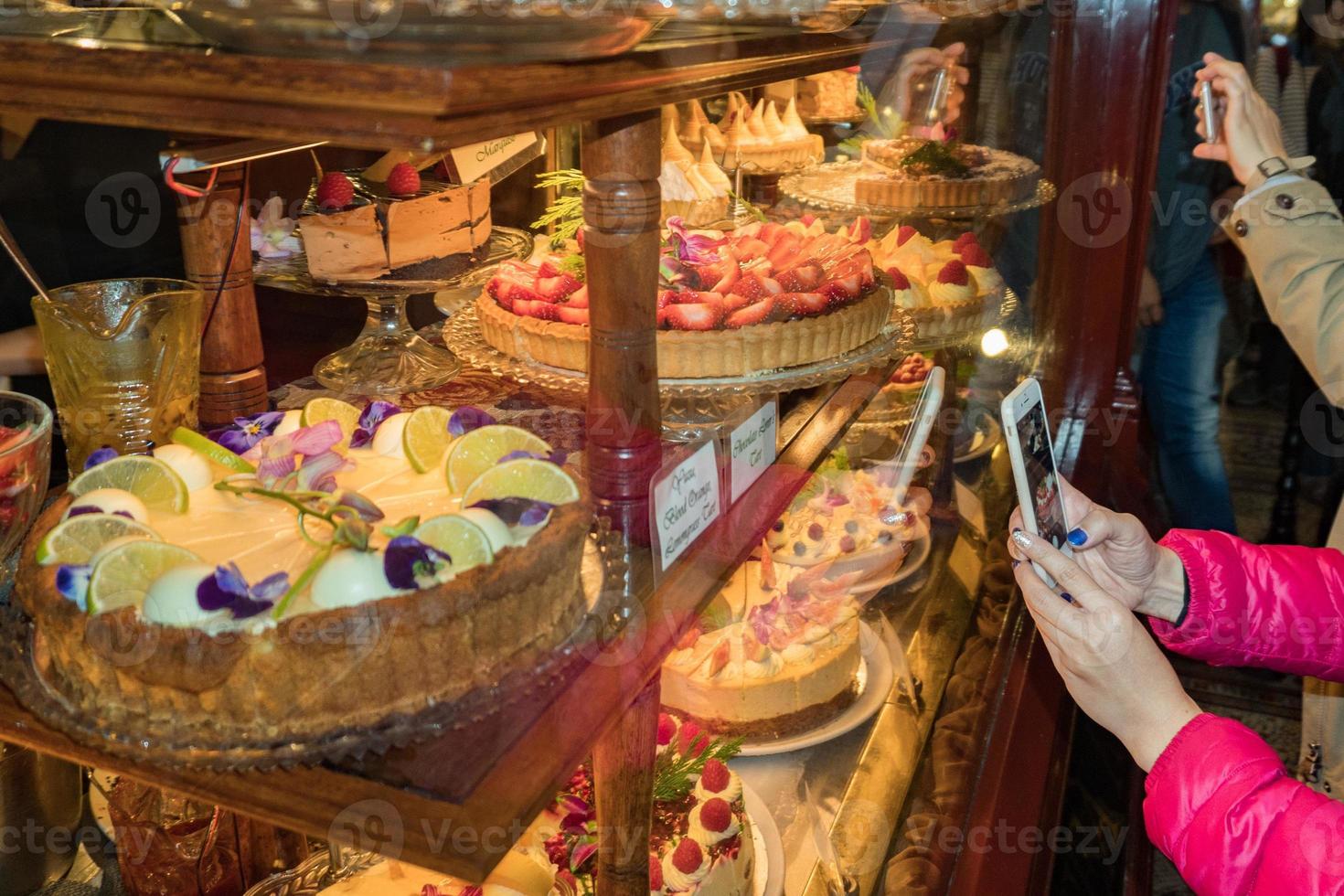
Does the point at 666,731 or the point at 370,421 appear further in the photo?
the point at 666,731

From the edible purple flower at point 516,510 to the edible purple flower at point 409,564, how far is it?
0.10 metres

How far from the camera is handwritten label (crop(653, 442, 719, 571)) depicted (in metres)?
1.08

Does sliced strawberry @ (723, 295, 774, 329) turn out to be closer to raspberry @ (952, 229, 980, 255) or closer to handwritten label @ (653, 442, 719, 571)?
handwritten label @ (653, 442, 719, 571)

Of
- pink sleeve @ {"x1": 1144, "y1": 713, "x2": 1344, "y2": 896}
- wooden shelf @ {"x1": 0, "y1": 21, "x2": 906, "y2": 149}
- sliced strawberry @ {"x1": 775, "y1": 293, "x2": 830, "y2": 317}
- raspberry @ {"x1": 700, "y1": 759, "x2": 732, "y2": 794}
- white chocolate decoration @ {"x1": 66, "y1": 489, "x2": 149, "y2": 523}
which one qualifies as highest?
wooden shelf @ {"x1": 0, "y1": 21, "x2": 906, "y2": 149}

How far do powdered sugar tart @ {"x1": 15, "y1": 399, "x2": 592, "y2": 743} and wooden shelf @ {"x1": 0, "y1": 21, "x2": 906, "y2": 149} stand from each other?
0.30 meters

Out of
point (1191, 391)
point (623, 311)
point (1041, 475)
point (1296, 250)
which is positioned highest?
point (623, 311)

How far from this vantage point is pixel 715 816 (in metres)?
1.57

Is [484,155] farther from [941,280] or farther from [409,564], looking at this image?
[941,280]

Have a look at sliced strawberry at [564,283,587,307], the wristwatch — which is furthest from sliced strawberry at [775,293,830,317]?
the wristwatch

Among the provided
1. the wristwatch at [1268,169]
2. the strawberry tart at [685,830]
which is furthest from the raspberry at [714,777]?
the wristwatch at [1268,169]

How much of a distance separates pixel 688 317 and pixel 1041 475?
497 mm

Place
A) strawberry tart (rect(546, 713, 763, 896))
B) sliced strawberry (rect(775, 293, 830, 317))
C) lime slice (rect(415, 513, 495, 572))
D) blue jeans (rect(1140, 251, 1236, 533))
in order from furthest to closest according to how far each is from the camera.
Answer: blue jeans (rect(1140, 251, 1236, 533))
sliced strawberry (rect(775, 293, 830, 317))
strawberry tart (rect(546, 713, 763, 896))
lime slice (rect(415, 513, 495, 572))

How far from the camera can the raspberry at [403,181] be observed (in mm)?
1562

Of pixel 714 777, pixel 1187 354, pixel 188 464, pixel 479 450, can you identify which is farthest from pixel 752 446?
pixel 1187 354
